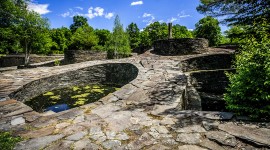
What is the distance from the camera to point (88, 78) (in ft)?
28.0

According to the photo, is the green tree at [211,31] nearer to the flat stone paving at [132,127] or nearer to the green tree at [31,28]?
the green tree at [31,28]

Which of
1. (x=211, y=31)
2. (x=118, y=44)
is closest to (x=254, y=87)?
(x=118, y=44)

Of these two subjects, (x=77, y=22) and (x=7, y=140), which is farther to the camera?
(x=77, y=22)

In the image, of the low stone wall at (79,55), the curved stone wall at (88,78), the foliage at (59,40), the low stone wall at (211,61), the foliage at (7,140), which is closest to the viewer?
the foliage at (7,140)

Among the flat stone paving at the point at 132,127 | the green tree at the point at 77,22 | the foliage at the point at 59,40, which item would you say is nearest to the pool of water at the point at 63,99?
the flat stone paving at the point at 132,127

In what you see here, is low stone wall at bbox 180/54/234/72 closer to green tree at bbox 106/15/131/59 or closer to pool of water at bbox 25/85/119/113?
pool of water at bbox 25/85/119/113

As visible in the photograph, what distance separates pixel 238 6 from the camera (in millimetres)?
10641

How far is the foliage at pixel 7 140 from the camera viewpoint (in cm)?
223

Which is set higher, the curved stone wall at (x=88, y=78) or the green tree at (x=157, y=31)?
the green tree at (x=157, y=31)

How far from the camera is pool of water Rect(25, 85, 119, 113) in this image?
17.4 feet

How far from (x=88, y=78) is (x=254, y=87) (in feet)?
22.9

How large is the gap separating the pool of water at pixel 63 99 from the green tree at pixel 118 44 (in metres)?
10.6

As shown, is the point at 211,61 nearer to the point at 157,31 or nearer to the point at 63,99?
the point at 63,99

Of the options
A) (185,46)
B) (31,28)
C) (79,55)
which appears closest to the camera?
(185,46)
